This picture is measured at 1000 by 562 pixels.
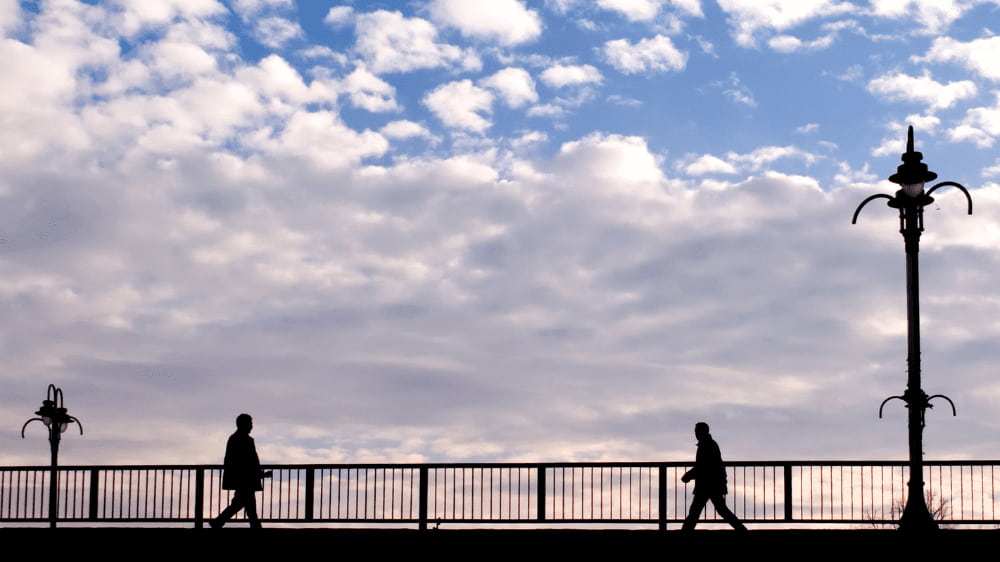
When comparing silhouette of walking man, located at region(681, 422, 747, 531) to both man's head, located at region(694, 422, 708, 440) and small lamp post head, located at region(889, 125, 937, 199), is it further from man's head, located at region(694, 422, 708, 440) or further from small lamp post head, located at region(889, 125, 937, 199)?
small lamp post head, located at region(889, 125, 937, 199)

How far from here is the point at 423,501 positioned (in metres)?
20.5

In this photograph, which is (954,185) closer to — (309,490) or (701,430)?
(701,430)

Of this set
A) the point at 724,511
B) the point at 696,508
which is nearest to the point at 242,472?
the point at 696,508

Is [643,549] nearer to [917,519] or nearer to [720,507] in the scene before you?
[720,507]

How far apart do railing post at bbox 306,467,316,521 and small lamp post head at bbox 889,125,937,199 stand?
920 centimetres

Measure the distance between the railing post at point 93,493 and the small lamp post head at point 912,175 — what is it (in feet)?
41.6

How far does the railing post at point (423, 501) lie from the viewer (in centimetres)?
2036

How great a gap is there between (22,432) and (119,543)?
23.2m

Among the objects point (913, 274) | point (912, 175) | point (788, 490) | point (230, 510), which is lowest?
point (230, 510)

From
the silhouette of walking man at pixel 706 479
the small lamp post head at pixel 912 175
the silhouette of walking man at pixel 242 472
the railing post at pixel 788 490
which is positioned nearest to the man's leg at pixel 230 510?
the silhouette of walking man at pixel 242 472

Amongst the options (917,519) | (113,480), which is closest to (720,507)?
(917,519)

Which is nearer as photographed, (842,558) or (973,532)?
(842,558)

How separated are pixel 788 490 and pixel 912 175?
4.69 m

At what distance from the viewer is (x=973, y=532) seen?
1579 centimetres
